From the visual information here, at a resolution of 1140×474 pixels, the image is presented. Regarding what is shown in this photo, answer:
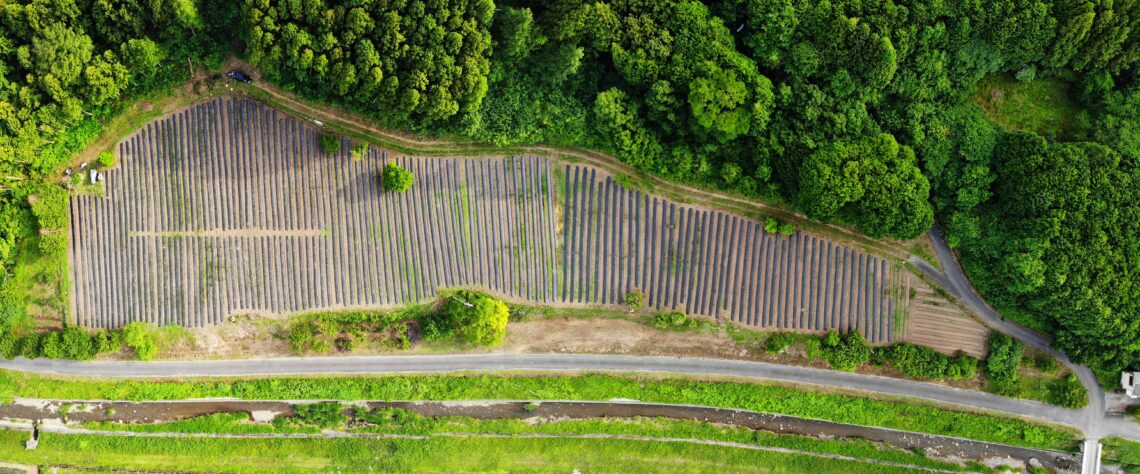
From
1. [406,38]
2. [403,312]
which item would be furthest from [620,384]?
[406,38]

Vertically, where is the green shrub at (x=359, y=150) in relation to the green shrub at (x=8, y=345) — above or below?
above

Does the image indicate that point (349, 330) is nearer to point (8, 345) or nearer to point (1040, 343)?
point (8, 345)

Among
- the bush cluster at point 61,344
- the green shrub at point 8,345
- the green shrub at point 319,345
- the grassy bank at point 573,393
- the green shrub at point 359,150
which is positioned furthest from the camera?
the grassy bank at point 573,393

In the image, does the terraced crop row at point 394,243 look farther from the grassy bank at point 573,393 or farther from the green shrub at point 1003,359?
the green shrub at point 1003,359

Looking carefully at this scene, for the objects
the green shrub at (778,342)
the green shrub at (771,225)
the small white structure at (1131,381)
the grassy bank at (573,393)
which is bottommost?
the grassy bank at (573,393)

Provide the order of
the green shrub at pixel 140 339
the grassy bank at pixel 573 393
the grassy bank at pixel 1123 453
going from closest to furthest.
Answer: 1. the green shrub at pixel 140 339
2. the grassy bank at pixel 573 393
3. the grassy bank at pixel 1123 453

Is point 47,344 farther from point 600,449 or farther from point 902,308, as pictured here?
point 902,308

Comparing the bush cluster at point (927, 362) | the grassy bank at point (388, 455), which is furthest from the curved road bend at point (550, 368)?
the grassy bank at point (388, 455)

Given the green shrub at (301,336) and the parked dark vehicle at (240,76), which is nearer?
the parked dark vehicle at (240,76)
